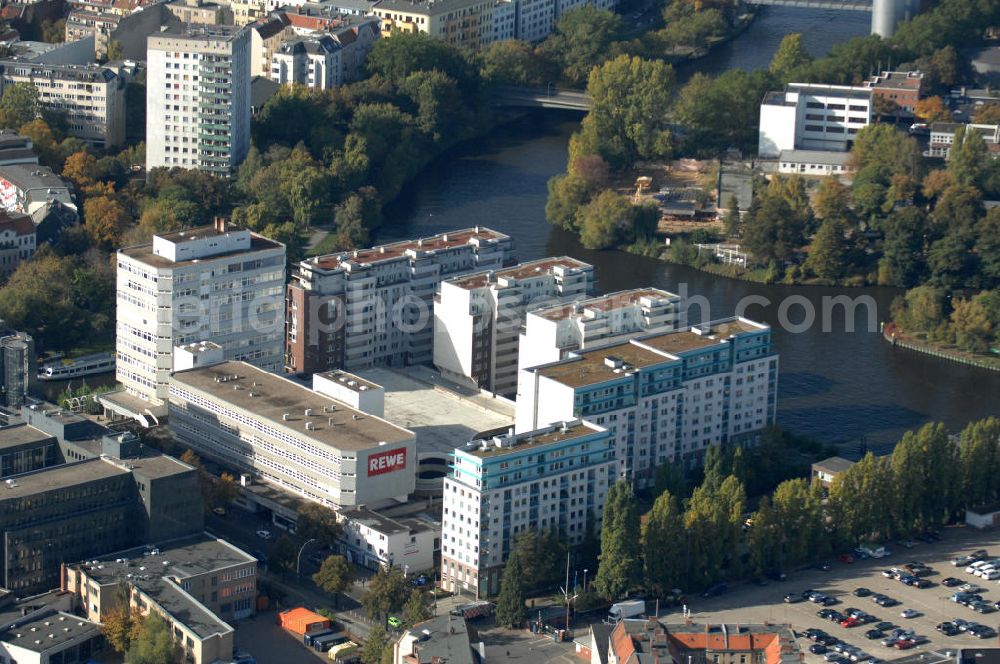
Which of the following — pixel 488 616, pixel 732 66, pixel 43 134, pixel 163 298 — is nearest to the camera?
pixel 488 616

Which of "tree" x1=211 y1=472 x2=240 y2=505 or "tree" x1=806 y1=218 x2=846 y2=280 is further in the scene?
"tree" x1=806 y1=218 x2=846 y2=280

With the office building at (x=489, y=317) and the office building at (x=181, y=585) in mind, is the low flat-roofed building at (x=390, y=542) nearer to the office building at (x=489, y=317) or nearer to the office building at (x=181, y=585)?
the office building at (x=181, y=585)

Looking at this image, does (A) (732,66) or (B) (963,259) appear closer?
(B) (963,259)

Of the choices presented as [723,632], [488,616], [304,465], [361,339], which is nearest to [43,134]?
[361,339]

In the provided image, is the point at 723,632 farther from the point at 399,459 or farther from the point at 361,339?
the point at 361,339

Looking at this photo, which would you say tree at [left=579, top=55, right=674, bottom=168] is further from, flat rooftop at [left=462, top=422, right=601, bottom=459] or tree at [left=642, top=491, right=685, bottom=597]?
tree at [left=642, top=491, right=685, bottom=597]

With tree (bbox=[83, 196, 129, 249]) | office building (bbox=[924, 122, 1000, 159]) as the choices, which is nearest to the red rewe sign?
tree (bbox=[83, 196, 129, 249])

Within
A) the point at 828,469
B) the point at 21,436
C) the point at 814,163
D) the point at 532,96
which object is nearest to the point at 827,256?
the point at 814,163
